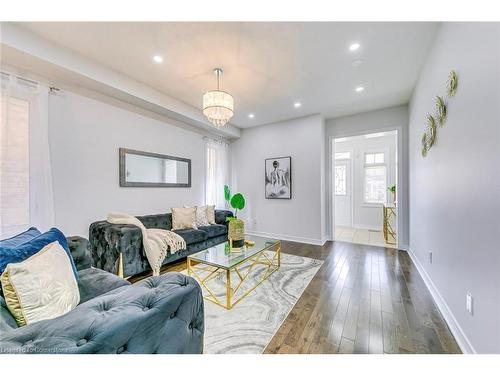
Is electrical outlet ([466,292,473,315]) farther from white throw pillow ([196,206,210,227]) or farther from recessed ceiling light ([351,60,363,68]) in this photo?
white throw pillow ([196,206,210,227])

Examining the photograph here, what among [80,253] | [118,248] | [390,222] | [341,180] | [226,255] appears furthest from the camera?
[341,180]

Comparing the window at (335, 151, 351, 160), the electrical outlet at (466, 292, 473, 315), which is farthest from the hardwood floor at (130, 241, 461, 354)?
the window at (335, 151, 351, 160)

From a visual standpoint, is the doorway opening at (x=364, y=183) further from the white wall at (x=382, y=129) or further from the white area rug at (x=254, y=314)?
the white area rug at (x=254, y=314)

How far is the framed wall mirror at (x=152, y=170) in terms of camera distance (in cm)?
324

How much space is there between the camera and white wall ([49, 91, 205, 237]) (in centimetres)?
258

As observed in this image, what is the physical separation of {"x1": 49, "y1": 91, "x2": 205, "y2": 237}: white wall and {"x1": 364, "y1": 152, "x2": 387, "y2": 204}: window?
525 centimetres

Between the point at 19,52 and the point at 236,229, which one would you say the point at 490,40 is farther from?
the point at 19,52

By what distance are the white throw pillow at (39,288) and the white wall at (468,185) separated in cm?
227

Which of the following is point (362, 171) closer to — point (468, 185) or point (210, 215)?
point (210, 215)

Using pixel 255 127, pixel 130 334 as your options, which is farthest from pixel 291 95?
pixel 130 334

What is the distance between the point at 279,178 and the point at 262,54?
271 cm

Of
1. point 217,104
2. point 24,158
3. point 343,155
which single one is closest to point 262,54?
point 217,104

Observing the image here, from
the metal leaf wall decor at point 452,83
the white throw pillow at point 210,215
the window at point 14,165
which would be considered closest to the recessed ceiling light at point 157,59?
the window at point 14,165

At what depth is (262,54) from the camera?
7.59 feet
